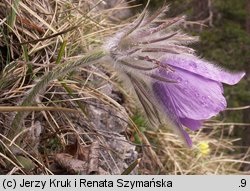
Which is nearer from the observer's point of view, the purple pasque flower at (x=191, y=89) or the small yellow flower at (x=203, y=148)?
the purple pasque flower at (x=191, y=89)

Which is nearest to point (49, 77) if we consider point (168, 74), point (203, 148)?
point (168, 74)

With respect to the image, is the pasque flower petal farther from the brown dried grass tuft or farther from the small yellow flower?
the small yellow flower

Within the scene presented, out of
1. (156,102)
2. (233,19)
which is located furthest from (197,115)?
(233,19)

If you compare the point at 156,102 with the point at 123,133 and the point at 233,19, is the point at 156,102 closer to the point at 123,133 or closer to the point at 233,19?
the point at 123,133

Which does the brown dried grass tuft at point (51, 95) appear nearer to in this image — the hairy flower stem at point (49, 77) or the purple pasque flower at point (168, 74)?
the hairy flower stem at point (49, 77)
